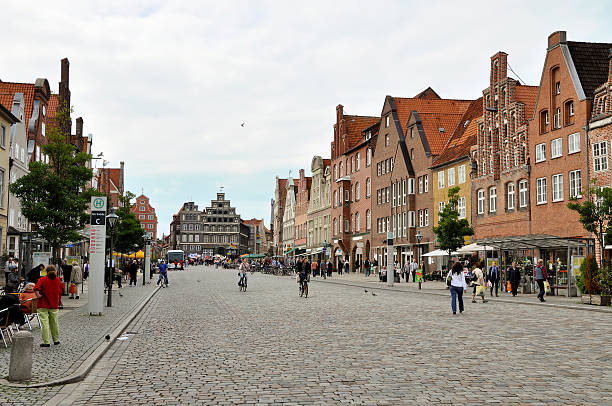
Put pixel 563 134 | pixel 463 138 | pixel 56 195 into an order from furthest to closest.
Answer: pixel 463 138 < pixel 563 134 < pixel 56 195

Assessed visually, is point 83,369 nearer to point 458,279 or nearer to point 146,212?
point 458,279

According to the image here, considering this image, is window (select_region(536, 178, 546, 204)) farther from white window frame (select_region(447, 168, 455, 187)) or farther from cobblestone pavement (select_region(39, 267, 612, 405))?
cobblestone pavement (select_region(39, 267, 612, 405))

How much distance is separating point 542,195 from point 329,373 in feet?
114

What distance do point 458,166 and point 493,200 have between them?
6.39 metres

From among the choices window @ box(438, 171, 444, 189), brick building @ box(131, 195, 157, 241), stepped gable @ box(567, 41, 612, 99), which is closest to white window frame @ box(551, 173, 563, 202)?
stepped gable @ box(567, 41, 612, 99)

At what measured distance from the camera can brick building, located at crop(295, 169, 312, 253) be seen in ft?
356

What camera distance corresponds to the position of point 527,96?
4922 centimetres

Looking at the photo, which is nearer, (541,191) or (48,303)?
(48,303)

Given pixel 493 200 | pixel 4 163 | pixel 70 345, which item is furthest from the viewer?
pixel 493 200

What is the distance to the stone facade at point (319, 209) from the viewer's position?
308ft

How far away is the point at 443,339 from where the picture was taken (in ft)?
46.5

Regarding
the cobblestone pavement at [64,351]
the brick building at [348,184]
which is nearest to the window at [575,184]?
the cobblestone pavement at [64,351]

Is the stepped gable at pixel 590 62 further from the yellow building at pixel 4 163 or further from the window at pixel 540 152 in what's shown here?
the yellow building at pixel 4 163

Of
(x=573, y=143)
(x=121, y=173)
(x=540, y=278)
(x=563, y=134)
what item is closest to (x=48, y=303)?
(x=540, y=278)
